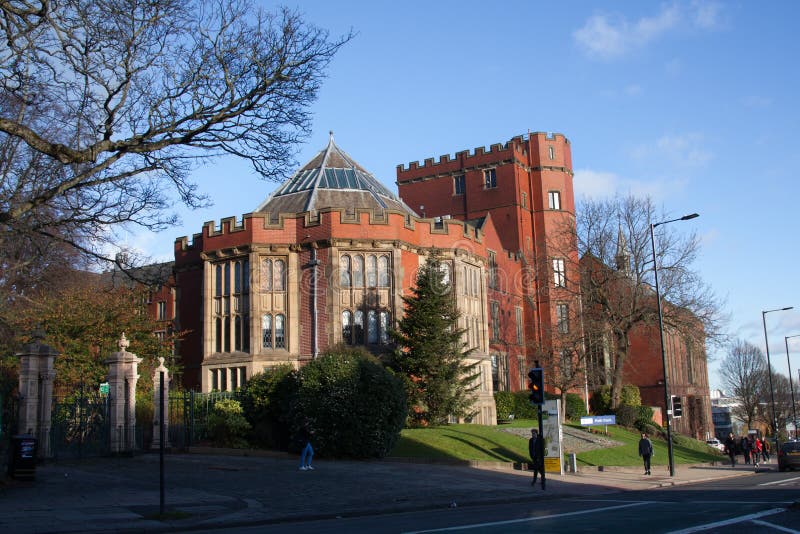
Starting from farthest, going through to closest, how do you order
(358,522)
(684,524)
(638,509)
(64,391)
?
1. (64,391)
2. (638,509)
3. (358,522)
4. (684,524)

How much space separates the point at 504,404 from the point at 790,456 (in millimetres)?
15316

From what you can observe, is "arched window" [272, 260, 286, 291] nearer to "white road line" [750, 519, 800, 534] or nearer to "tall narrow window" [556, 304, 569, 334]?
"tall narrow window" [556, 304, 569, 334]

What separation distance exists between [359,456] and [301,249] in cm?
1264

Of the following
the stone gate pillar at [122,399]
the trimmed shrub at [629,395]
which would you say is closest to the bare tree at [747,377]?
the trimmed shrub at [629,395]

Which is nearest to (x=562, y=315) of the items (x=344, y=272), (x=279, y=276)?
(x=344, y=272)

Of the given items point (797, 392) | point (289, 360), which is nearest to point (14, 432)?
point (289, 360)

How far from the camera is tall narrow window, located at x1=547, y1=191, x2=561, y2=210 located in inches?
2129

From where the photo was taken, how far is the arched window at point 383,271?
34812 millimetres

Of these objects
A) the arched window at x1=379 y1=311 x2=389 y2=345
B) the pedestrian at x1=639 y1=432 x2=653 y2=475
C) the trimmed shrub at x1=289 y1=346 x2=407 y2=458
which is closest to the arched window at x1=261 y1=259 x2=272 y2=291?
the arched window at x1=379 y1=311 x2=389 y2=345

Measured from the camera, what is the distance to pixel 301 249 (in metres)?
35.0

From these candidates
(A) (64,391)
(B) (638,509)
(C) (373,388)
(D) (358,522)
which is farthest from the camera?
(A) (64,391)

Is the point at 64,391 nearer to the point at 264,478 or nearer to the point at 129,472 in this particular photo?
the point at 129,472

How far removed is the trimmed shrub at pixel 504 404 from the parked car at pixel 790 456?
47.1ft

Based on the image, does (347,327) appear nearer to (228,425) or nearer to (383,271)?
(383,271)
